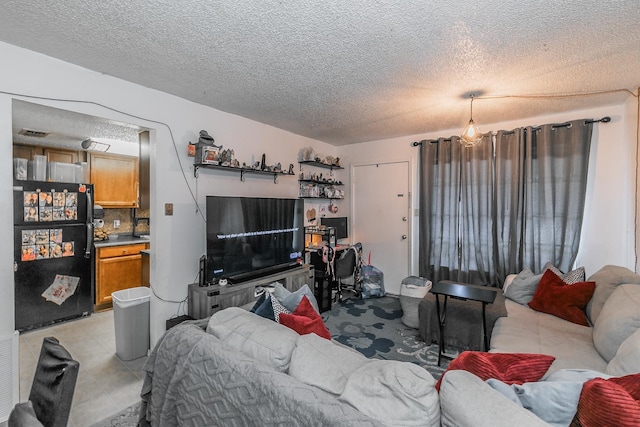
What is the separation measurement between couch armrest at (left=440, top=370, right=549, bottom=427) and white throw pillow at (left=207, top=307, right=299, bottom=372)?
0.66m

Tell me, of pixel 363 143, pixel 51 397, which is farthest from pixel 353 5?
pixel 363 143

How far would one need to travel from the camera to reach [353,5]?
5.06 ft

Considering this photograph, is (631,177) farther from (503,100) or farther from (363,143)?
(363,143)

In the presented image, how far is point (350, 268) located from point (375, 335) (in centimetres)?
142

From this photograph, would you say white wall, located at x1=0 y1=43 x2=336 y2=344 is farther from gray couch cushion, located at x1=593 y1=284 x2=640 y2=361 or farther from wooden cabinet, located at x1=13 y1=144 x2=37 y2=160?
gray couch cushion, located at x1=593 y1=284 x2=640 y2=361

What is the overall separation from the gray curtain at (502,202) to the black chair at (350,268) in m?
0.95

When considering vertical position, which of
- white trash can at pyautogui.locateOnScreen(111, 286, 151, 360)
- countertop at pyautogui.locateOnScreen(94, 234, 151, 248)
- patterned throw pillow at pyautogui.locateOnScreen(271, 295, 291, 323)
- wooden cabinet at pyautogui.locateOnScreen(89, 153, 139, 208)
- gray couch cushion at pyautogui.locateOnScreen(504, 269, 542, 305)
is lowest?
white trash can at pyautogui.locateOnScreen(111, 286, 151, 360)

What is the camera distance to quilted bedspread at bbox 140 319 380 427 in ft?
3.34

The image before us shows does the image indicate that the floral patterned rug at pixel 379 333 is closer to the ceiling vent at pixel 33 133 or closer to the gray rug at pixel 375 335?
the gray rug at pixel 375 335

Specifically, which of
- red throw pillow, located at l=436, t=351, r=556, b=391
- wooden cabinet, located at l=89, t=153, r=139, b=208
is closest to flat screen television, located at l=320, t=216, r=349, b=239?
wooden cabinet, located at l=89, t=153, r=139, b=208

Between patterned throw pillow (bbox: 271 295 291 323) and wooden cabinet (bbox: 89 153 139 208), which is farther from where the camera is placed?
wooden cabinet (bbox: 89 153 139 208)

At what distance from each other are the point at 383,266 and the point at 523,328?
8.06ft

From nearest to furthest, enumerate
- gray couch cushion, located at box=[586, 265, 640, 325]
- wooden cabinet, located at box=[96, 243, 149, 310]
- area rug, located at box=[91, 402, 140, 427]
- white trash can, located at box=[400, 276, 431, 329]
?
1. area rug, located at box=[91, 402, 140, 427]
2. gray couch cushion, located at box=[586, 265, 640, 325]
3. white trash can, located at box=[400, 276, 431, 329]
4. wooden cabinet, located at box=[96, 243, 149, 310]

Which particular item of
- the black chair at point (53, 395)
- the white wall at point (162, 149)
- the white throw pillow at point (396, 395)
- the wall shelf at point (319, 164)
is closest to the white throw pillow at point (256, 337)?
the white throw pillow at point (396, 395)
